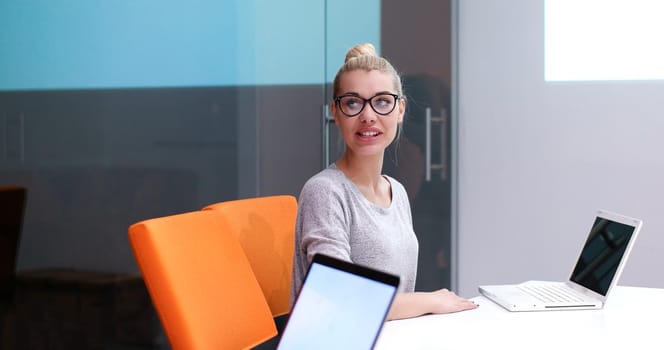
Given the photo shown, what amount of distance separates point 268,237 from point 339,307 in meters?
1.17

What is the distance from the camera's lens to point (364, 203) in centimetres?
198

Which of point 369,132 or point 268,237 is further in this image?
point 268,237

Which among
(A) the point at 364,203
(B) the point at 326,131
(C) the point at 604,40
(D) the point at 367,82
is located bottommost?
(A) the point at 364,203

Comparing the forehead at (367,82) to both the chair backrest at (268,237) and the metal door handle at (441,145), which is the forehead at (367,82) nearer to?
the chair backrest at (268,237)

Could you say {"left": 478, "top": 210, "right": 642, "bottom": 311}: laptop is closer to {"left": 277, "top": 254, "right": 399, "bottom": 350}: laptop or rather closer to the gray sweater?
the gray sweater

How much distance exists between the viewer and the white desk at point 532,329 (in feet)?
5.34

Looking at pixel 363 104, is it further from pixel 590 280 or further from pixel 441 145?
pixel 441 145

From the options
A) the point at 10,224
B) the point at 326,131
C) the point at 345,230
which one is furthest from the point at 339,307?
the point at 326,131

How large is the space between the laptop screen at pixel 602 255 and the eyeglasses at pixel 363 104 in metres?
0.68

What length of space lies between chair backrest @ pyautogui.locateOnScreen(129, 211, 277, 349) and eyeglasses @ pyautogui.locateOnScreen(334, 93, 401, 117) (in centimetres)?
41

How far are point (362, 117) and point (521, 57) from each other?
2.33m

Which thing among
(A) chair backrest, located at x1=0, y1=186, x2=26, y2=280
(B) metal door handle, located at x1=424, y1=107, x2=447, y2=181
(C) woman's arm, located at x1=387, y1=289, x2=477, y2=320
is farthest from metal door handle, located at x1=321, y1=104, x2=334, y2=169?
(C) woman's arm, located at x1=387, y1=289, x2=477, y2=320

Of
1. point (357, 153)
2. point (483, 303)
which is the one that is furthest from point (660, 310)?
point (357, 153)

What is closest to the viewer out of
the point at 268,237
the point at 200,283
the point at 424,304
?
the point at 200,283
